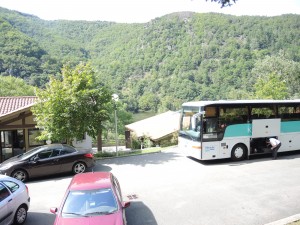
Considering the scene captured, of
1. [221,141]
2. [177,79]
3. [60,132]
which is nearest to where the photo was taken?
[221,141]

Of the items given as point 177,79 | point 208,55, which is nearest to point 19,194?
point 177,79

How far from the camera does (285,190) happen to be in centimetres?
1076

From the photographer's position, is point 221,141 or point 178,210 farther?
point 221,141

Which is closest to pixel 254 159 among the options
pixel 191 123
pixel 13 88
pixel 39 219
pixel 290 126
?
pixel 290 126

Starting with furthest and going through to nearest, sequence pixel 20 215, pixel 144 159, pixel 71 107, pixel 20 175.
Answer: pixel 144 159 < pixel 71 107 < pixel 20 175 < pixel 20 215

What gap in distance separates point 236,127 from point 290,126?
3.63m

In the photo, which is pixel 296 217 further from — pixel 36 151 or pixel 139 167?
pixel 36 151

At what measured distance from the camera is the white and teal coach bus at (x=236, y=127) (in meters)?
14.9

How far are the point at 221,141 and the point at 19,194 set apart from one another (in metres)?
9.87

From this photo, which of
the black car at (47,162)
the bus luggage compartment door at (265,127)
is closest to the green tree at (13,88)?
the black car at (47,162)

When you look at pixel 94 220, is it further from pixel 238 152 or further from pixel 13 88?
pixel 13 88

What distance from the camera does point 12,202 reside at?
8.10 m

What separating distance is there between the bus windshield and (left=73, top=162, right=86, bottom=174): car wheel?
213 inches

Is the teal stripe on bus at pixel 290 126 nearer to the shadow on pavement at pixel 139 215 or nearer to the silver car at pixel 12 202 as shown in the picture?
the shadow on pavement at pixel 139 215
